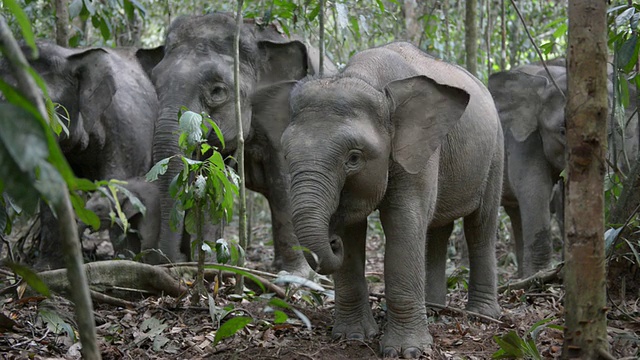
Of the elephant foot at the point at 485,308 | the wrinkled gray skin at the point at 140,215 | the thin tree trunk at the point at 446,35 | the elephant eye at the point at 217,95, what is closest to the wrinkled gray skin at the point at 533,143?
the thin tree trunk at the point at 446,35

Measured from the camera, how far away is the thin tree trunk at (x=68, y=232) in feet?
7.38

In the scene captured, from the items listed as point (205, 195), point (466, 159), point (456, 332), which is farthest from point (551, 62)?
point (205, 195)

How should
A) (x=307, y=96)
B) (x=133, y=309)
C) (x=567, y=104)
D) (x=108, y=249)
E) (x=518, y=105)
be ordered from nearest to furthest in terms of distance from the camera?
(x=567, y=104), (x=307, y=96), (x=133, y=309), (x=518, y=105), (x=108, y=249)

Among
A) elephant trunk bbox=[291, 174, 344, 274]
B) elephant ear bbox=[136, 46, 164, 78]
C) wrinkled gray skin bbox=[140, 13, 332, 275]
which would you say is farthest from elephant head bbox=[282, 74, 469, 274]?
elephant ear bbox=[136, 46, 164, 78]

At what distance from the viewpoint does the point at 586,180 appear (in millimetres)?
3414

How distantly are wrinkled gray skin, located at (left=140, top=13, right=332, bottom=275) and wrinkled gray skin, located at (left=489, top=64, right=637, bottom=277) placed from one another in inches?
86.0

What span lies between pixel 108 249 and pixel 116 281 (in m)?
5.39

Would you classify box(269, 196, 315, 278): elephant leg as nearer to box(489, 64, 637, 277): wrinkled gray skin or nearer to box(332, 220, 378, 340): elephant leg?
box(489, 64, 637, 277): wrinkled gray skin

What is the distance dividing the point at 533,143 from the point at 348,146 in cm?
515

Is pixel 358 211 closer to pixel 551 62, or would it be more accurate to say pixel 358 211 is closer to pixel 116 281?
pixel 116 281

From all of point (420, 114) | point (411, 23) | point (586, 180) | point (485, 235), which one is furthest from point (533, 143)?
point (586, 180)

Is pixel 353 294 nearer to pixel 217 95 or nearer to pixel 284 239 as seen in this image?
pixel 284 239

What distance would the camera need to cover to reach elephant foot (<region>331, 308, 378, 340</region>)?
513cm

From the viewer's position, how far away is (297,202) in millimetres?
4449
